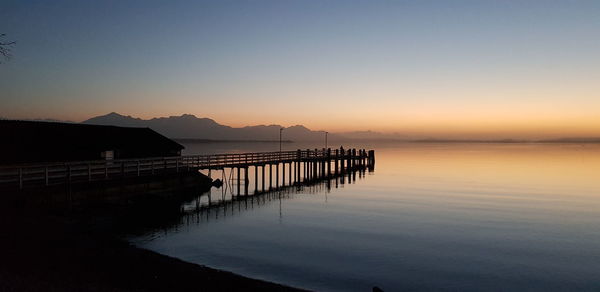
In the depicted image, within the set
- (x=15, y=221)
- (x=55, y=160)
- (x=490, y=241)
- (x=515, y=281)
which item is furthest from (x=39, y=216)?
(x=490, y=241)

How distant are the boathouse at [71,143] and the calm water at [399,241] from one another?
23.0 feet

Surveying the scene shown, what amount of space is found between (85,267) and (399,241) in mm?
14393

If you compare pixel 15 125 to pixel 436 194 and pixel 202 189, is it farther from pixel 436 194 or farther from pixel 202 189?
pixel 436 194

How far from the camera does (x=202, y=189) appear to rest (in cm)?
3906

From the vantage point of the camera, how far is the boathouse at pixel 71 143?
91.0 feet

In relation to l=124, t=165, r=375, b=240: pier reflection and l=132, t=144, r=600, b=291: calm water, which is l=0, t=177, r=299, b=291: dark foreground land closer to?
l=132, t=144, r=600, b=291: calm water

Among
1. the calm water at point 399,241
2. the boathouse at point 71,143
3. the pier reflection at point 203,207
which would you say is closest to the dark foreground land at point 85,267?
the calm water at point 399,241

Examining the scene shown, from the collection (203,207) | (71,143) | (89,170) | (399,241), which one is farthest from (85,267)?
(71,143)

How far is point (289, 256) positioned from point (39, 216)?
11150 mm

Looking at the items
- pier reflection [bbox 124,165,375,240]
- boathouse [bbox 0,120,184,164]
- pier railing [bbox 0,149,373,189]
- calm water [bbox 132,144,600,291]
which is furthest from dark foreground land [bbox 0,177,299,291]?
boathouse [bbox 0,120,184,164]

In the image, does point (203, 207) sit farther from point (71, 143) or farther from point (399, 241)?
point (399, 241)

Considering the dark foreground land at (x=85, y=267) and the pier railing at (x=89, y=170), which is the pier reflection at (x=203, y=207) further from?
the dark foreground land at (x=85, y=267)

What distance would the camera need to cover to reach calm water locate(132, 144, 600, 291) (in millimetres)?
16312

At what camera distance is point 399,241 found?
71.3 ft
